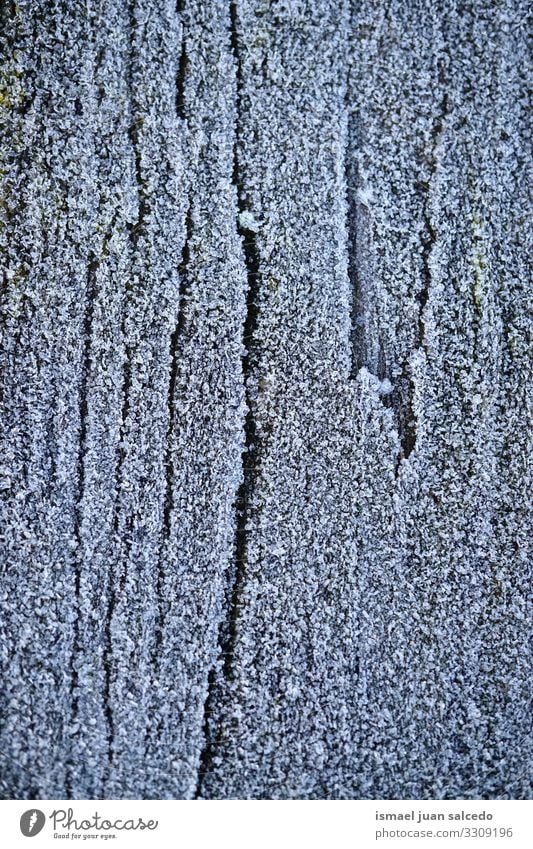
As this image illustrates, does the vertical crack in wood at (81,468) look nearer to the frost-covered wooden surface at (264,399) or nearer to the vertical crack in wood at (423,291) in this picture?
the frost-covered wooden surface at (264,399)

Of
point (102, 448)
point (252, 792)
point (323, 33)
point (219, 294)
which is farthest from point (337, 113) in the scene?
point (252, 792)

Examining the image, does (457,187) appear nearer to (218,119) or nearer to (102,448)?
(218,119)
